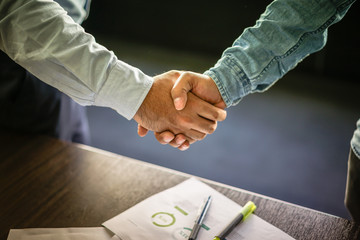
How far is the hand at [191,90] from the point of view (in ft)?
3.56

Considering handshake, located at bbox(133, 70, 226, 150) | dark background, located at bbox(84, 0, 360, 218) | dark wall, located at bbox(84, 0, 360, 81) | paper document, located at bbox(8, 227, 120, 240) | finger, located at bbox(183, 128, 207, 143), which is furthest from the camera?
dark wall, located at bbox(84, 0, 360, 81)

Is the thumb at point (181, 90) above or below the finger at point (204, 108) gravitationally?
above

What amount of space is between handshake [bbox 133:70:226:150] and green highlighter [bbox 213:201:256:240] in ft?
1.27

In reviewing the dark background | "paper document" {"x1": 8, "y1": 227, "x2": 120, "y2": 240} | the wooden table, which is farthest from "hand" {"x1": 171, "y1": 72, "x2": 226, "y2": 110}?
the dark background

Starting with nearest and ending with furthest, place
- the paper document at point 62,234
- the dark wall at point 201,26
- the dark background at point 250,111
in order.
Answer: the paper document at point 62,234, the dark background at point 250,111, the dark wall at point 201,26

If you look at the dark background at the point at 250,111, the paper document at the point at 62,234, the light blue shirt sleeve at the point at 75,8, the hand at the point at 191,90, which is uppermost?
the light blue shirt sleeve at the point at 75,8

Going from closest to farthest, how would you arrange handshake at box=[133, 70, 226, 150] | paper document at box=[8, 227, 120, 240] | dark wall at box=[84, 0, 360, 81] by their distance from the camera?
paper document at box=[8, 227, 120, 240], handshake at box=[133, 70, 226, 150], dark wall at box=[84, 0, 360, 81]

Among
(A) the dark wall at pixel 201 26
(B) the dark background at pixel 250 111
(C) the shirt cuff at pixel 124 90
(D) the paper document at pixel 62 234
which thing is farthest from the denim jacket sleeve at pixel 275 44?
(A) the dark wall at pixel 201 26

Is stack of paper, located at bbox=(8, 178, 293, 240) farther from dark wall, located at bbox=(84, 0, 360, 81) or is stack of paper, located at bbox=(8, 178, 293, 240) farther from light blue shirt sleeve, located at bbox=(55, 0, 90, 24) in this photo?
dark wall, located at bbox=(84, 0, 360, 81)

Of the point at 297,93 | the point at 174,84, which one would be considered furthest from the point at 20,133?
the point at 297,93

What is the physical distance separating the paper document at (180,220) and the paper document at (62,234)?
0.02 meters

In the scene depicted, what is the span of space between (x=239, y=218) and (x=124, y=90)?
0.44 m

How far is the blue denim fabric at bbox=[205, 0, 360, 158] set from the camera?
1.03 metres

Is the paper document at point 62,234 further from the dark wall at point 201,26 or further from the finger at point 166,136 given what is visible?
the dark wall at point 201,26
